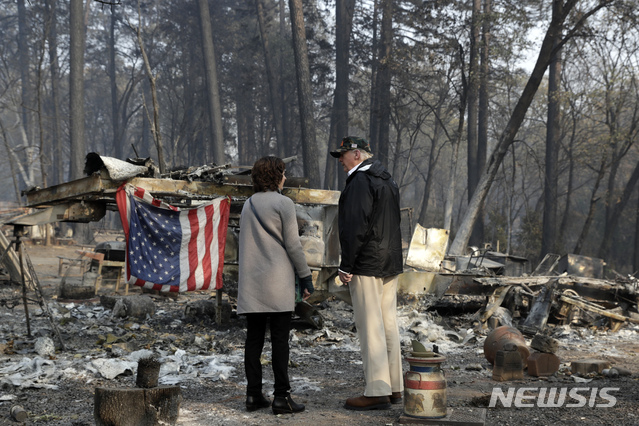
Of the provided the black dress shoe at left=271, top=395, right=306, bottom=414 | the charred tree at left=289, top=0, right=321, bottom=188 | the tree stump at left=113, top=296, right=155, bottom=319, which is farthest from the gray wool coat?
the charred tree at left=289, top=0, right=321, bottom=188

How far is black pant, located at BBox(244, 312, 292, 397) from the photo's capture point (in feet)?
15.8

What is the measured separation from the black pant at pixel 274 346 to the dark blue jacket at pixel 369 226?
642mm

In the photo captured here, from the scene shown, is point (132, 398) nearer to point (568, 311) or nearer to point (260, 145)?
point (568, 311)

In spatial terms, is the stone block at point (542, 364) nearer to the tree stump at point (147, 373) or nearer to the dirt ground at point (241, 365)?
the dirt ground at point (241, 365)

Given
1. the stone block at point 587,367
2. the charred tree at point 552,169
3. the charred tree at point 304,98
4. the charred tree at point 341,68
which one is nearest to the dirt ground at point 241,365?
the stone block at point 587,367

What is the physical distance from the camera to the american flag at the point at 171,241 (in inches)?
326

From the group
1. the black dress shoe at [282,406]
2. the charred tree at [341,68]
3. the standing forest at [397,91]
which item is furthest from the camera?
the charred tree at [341,68]

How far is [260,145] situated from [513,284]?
108ft

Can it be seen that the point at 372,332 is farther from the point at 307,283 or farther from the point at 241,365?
the point at 241,365

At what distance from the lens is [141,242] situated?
8359 millimetres

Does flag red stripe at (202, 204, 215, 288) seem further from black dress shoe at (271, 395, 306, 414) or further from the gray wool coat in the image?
black dress shoe at (271, 395, 306, 414)

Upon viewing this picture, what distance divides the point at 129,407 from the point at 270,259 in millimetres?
1481

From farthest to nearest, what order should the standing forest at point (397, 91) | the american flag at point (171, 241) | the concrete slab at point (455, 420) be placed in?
the standing forest at point (397, 91) → the american flag at point (171, 241) → the concrete slab at point (455, 420)

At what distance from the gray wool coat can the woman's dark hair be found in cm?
8
